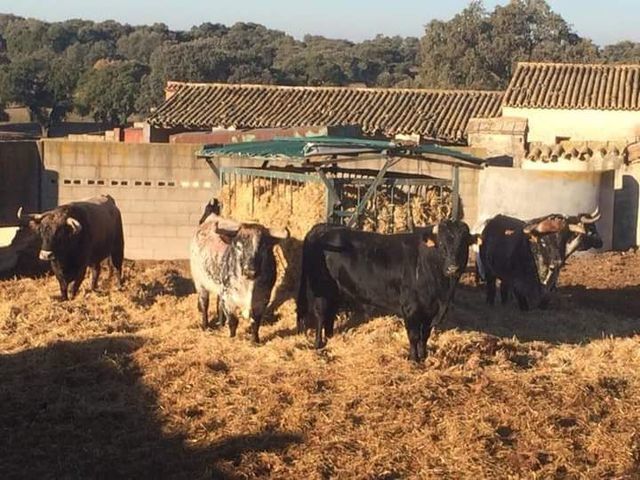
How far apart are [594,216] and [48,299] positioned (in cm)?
728

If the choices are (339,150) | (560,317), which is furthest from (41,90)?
(339,150)

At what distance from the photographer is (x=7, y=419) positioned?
8.14 metres

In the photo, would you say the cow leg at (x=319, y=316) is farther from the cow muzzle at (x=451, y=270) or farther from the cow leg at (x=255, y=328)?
the cow muzzle at (x=451, y=270)

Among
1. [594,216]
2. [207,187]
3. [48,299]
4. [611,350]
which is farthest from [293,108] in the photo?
[611,350]

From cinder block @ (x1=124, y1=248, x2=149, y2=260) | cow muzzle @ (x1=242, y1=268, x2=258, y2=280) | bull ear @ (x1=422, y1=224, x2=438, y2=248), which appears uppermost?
bull ear @ (x1=422, y1=224, x2=438, y2=248)

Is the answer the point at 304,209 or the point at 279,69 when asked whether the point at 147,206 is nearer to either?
the point at 304,209

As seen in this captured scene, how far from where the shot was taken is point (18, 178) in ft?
56.9

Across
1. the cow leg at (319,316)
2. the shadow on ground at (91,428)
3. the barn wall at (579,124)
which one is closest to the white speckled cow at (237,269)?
the cow leg at (319,316)

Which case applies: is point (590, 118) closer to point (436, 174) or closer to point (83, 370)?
point (436, 174)

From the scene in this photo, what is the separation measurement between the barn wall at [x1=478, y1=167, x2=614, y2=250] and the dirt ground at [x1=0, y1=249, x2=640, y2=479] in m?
6.13

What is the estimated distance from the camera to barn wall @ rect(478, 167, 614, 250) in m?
17.9

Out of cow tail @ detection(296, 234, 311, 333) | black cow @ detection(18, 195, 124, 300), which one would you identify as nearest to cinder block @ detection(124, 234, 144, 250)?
black cow @ detection(18, 195, 124, 300)

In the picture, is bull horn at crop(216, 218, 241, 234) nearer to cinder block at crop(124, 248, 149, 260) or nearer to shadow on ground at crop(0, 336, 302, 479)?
shadow on ground at crop(0, 336, 302, 479)

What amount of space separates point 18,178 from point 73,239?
5.15 meters
